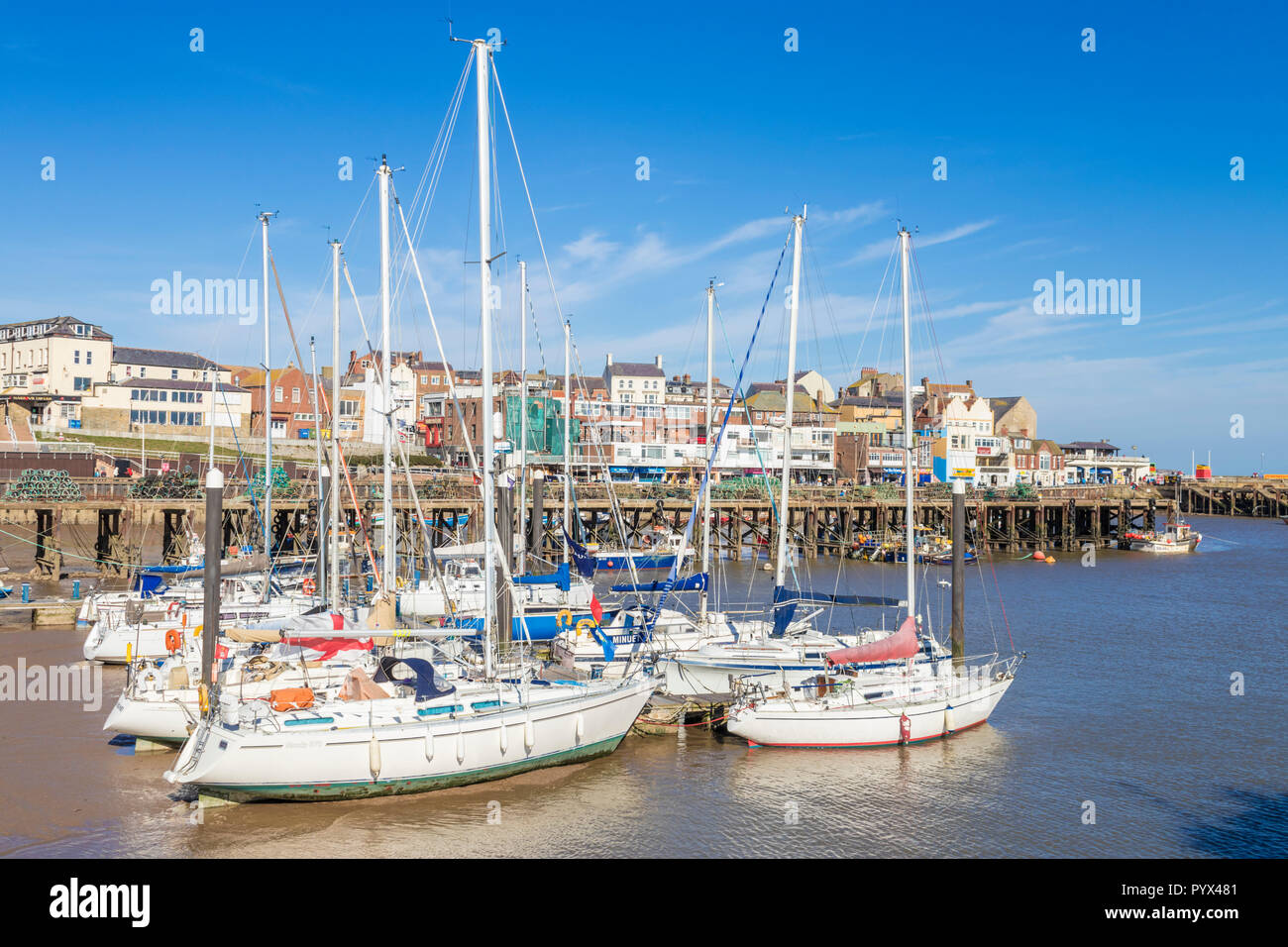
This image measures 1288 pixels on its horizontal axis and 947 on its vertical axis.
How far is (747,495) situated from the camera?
8575 centimetres

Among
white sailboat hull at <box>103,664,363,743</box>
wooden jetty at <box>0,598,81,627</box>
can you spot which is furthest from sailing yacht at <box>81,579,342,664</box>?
white sailboat hull at <box>103,664,363,743</box>

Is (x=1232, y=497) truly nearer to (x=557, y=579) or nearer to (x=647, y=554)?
(x=647, y=554)

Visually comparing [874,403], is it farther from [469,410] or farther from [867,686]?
[867,686]

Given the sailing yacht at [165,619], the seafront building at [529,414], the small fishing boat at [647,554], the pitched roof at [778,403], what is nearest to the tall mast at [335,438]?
the sailing yacht at [165,619]

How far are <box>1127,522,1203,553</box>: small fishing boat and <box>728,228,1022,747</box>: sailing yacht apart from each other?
66.5 m

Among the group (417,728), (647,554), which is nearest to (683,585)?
(647,554)

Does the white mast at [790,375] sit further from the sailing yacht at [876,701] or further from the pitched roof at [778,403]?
the pitched roof at [778,403]

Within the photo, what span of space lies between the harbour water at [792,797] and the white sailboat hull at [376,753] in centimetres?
A: 44

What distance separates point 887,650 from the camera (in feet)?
86.2

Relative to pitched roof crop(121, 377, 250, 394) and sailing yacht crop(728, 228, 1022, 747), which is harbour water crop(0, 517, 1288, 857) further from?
pitched roof crop(121, 377, 250, 394)

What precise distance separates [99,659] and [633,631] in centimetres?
1670

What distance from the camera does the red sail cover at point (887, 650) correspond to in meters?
26.0

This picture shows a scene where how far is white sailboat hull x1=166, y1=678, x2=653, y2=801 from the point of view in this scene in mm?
19281
